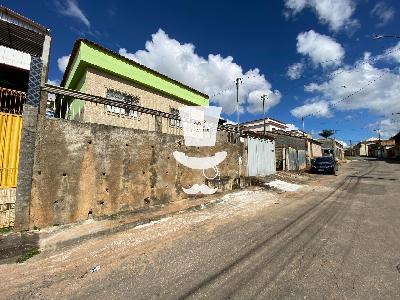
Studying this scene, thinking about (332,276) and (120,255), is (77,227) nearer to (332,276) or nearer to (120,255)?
(120,255)

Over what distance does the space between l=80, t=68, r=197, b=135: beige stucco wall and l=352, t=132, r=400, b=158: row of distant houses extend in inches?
2475

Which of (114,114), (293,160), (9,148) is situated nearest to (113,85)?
(114,114)

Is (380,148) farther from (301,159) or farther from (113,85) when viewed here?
(113,85)

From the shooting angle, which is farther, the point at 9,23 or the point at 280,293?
the point at 9,23

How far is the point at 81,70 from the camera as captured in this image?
10102 millimetres

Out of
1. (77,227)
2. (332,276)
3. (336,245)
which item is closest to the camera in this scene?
(332,276)

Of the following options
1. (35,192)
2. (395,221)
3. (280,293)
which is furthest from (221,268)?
(395,221)

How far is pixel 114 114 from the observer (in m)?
10.2

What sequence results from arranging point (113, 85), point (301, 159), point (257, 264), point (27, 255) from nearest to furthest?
point (257, 264) < point (27, 255) < point (113, 85) < point (301, 159)

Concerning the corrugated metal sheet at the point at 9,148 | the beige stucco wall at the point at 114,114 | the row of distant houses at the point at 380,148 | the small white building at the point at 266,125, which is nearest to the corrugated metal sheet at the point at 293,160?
the beige stucco wall at the point at 114,114

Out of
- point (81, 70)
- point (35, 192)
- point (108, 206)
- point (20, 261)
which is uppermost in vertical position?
point (81, 70)

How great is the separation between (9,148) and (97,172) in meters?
1.97

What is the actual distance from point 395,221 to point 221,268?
5.65m

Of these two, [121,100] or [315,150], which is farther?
[315,150]
